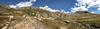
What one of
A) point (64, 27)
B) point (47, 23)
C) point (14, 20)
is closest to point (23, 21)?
point (14, 20)

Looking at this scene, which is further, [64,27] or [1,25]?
[64,27]

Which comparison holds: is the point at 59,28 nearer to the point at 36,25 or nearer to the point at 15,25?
the point at 36,25

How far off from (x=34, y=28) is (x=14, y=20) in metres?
1.87

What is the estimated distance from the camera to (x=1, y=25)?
53.1ft

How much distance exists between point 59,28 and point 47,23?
100cm

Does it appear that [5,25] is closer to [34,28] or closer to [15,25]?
[15,25]

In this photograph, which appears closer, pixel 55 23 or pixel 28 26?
pixel 28 26

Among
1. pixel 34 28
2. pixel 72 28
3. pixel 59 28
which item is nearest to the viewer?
pixel 34 28

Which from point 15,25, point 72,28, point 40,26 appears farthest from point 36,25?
point 72,28

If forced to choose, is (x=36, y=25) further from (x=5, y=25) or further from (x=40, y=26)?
(x=5, y=25)

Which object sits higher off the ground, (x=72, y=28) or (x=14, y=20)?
(x=14, y=20)

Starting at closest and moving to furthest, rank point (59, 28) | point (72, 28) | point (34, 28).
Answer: point (34, 28) < point (59, 28) < point (72, 28)

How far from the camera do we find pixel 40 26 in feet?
52.0

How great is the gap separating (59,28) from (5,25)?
4.08 meters
